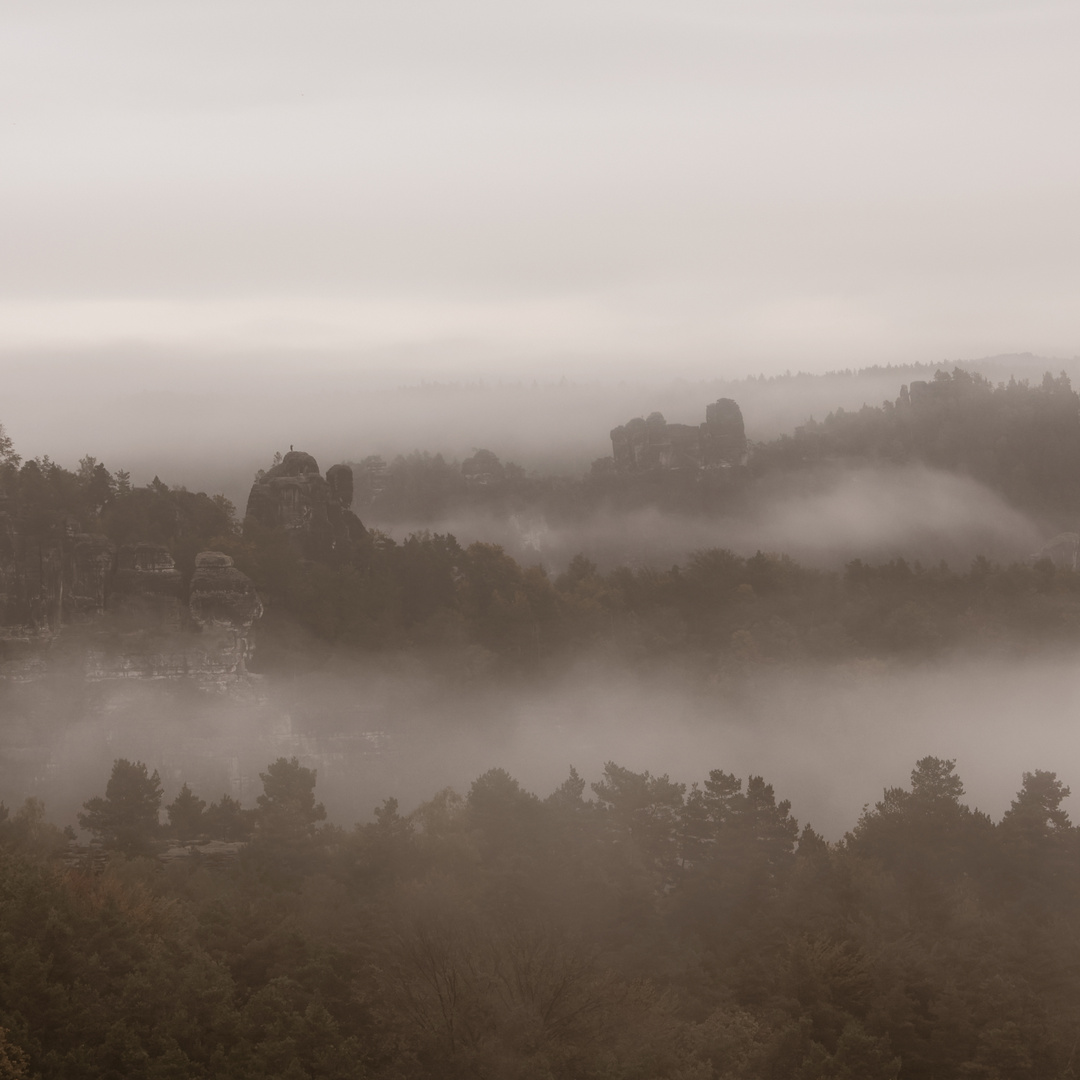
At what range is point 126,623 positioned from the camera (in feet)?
325

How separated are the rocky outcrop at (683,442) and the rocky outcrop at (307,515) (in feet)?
256

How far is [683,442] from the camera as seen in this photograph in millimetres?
190750

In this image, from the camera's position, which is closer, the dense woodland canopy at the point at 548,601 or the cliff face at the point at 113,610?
the cliff face at the point at 113,610

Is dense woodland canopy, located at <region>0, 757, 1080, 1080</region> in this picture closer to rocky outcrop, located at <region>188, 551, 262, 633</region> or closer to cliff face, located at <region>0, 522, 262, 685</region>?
cliff face, located at <region>0, 522, 262, 685</region>

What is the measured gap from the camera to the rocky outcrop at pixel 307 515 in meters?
115

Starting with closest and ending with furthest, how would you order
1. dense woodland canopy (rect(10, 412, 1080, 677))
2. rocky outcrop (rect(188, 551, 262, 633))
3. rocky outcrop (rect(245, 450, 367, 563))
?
rocky outcrop (rect(188, 551, 262, 633)) → dense woodland canopy (rect(10, 412, 1080, 677)) → rocky outcrop (rect(245, 450, 367, 563))

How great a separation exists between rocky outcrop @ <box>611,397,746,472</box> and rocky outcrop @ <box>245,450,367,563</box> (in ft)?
256

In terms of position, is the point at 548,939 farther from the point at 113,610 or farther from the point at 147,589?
the point at 113,610

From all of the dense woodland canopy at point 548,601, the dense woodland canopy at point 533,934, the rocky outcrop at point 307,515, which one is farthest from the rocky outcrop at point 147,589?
the rocky outcrop at point 307,515

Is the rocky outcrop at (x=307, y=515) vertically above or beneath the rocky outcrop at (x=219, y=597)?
above

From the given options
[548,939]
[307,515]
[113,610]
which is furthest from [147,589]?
[548,939]

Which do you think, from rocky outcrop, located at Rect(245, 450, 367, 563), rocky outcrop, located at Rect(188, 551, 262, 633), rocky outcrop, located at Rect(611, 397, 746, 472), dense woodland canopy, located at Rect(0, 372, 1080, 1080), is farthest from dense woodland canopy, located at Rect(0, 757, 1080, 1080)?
rocky outcrop, located at Rect(611, 397, 746, 472)

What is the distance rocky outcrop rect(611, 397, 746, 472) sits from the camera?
190000 millimetres

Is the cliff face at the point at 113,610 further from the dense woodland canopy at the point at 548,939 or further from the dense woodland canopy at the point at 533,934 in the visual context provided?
the dense woodland canopy at the point at 548,939
